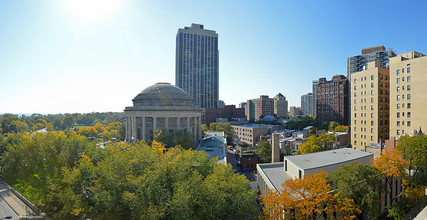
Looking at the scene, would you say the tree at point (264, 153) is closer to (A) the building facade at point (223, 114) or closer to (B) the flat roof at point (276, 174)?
(B) the flat roof at point (276, 174)

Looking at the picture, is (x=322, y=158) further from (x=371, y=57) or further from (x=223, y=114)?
(x=223, y=114)

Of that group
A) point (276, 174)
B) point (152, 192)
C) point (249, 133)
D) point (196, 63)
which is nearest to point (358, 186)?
point (276, 174)

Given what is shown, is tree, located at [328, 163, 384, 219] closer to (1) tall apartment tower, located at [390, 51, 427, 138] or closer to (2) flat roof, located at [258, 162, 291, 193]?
(2) flat roof, located at [258, 162, 291, 193]

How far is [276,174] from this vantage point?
33.1 meters

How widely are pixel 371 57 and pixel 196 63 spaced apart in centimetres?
12196

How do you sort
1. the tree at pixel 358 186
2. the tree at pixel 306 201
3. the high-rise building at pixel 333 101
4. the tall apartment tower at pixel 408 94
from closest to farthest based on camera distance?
the tree at pixel 306 201 < the tree at pixel 358 186 < the tall apartment tower at pixel 408 94 < the high-rise building at pixel 333 101

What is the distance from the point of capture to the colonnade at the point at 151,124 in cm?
6384

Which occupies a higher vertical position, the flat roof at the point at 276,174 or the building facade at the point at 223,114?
the building facade at the point at 223,114

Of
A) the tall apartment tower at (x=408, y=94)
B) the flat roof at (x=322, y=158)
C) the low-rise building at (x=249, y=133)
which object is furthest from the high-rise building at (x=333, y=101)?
the flat roof at (x=322, y=158)

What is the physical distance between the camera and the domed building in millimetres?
63375

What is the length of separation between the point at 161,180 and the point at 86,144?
26.5 m

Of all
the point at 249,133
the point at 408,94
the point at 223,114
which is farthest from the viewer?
the point at 223,114

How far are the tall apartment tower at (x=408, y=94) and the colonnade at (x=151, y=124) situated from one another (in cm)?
5966

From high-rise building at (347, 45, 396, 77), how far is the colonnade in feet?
375
